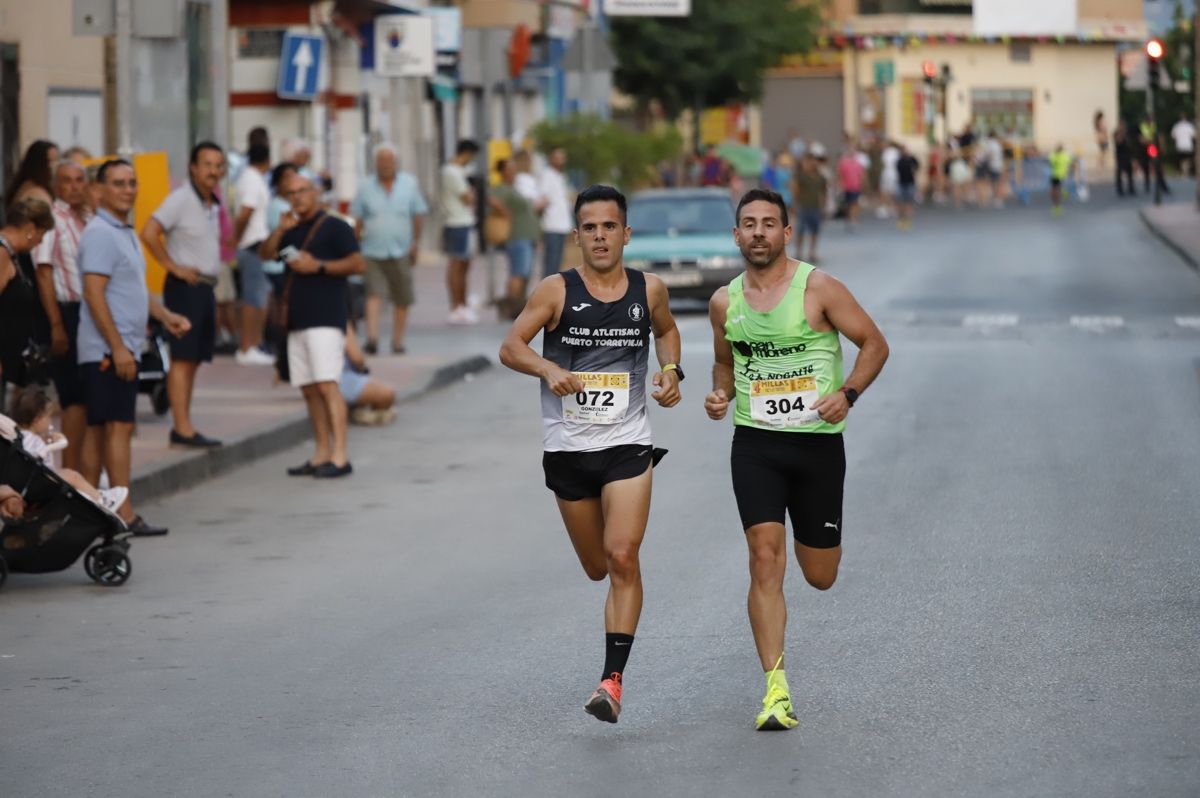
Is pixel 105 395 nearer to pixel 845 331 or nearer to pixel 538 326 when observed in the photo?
pixel 538 326

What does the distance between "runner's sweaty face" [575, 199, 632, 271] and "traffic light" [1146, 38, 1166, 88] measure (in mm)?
42844

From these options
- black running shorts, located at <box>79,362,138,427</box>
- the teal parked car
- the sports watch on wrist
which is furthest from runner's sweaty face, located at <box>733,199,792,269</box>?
the teal parked car

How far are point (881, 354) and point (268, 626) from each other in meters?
3.09

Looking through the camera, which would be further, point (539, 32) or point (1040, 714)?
point (539, 32)

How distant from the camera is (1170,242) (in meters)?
39.6

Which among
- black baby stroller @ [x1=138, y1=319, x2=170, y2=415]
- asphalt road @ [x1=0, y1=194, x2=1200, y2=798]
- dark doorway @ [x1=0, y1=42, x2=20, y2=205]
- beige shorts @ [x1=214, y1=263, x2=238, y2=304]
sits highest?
dark doorway @ [x1=0, y1=42, x2=20, y2=205]

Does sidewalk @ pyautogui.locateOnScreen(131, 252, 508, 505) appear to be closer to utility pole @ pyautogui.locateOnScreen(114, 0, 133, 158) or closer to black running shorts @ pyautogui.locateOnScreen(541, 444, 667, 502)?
utility pole @ pyautogui.locateOnScreen(114, 0, 133, 158)

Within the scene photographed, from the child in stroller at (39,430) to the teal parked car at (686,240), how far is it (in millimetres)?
17458

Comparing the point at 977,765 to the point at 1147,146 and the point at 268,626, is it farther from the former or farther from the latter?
the point at 1147,146

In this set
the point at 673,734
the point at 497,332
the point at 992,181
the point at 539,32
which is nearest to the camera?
the point at 673,734

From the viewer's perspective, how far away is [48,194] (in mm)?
14234

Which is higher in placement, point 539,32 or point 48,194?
point 539,32

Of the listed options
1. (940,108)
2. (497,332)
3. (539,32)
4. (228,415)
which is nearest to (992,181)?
(539,32)

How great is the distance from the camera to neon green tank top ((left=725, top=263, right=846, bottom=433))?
7531mm
